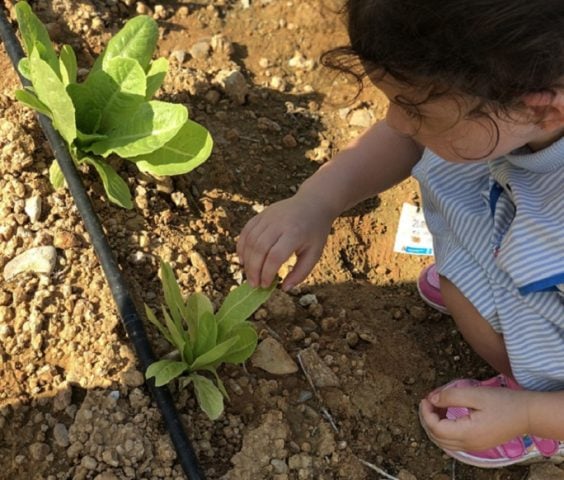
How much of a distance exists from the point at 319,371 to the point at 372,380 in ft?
0.47

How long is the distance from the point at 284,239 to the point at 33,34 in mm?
798

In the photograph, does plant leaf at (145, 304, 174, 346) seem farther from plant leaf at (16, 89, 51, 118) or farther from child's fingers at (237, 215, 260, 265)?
plant leaf at (16, 89, 51, 118)

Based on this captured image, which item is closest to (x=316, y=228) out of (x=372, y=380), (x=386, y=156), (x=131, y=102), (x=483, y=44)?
(x=386, y=156)

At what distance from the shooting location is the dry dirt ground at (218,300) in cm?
166

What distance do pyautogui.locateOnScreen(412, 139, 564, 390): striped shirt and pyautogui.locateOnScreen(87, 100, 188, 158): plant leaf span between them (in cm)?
56

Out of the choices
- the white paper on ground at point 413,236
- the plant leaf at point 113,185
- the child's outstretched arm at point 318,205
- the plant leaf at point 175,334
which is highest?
the child's outstretched arm at point 318,205

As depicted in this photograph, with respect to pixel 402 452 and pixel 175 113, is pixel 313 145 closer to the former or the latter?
pixel 175 113

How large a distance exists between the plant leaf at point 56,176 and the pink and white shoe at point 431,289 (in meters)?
0.93

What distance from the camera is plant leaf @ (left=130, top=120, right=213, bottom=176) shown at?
185 centimetres

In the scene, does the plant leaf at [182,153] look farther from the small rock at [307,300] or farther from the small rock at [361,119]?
the small rock at [361,119]

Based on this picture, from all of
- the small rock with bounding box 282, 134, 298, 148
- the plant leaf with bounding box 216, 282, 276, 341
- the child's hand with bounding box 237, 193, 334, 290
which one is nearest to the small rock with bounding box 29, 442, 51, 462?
the plant leaf with bounding box 216, 282, 276, 341

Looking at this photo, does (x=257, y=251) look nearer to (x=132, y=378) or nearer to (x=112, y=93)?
(x=132, y=378)

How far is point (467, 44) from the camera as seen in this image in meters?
1.17

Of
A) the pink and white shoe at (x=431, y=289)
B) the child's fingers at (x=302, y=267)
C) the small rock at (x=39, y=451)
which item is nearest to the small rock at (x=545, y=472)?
the pink and white shoe at (x=431, y=289)
